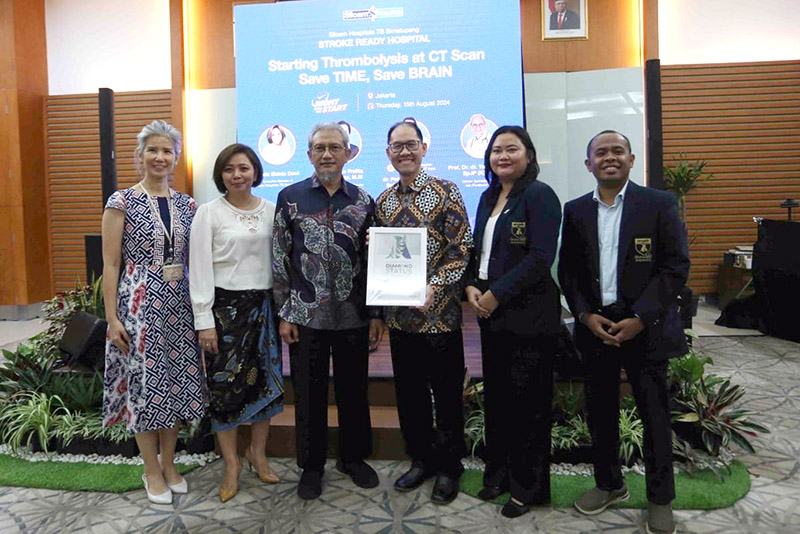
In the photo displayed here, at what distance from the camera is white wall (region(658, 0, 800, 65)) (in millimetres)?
6496

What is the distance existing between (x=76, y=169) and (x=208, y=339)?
647 centimetres

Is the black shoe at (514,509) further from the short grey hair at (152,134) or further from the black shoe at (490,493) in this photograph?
the short grey hair at (152,134)

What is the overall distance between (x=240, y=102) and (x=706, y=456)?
13.9ft

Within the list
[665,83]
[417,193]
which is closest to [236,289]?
[417,193]

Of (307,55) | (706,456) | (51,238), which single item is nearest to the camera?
(706,456)

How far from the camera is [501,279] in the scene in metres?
2.03

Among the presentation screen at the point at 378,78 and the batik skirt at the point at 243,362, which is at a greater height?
the presentation screen at the point at 378,78

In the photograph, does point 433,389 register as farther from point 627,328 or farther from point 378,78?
point 378,78

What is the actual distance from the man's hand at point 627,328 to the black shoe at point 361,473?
4.17 ft

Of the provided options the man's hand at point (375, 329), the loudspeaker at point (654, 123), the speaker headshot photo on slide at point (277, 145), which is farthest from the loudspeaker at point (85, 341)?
the loudspeaker at point (654, 123)

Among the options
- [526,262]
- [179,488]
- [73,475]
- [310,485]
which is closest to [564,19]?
[526,262]

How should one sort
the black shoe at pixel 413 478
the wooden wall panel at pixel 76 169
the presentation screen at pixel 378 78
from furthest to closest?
1. the wooden wall panel at pixel 76 169
2. the presentation screen at pixel 378 78
3. the black shoe at pixel 413 478

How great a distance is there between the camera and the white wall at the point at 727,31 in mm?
6496

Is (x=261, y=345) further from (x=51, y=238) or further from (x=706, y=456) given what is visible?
(x=51, y=238)
